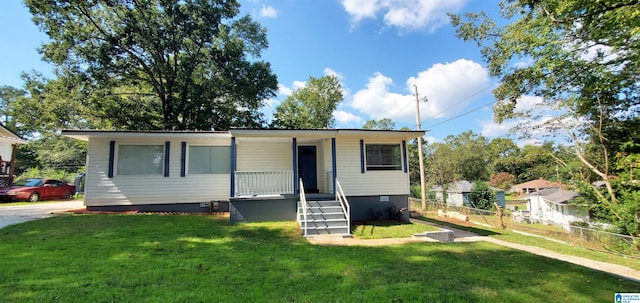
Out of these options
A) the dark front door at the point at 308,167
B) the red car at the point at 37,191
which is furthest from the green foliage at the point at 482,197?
the red car at the point at 37,191

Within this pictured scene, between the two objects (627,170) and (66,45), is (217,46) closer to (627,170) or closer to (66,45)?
(66,45)

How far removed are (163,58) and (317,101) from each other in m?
15.8

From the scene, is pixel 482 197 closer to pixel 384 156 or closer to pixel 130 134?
pixel 384 156

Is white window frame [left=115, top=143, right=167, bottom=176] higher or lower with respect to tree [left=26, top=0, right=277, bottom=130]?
lower

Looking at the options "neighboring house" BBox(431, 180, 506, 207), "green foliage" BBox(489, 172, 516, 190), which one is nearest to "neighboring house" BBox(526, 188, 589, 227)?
"neighboring house" BBox(431, 180, 506, 207)

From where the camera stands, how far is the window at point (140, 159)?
1027cm

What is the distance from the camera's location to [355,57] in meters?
19.7

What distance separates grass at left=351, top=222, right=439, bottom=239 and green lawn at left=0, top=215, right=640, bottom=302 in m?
1.47

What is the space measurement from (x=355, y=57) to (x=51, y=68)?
1865 cm

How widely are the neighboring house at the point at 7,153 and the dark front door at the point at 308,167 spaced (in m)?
16.8

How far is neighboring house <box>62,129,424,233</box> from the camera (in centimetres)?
984

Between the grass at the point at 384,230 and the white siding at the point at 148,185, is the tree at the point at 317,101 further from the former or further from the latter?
the grass at the point at 384,230

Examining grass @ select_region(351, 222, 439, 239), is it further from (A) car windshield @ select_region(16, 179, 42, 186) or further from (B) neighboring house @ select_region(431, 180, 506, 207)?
(B) neighboring house @ select_region(431, 180, 506, 207)

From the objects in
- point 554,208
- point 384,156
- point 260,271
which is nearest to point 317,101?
point 384,156
